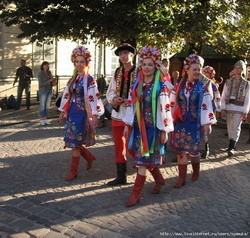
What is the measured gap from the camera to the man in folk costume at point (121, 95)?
5.05 meters

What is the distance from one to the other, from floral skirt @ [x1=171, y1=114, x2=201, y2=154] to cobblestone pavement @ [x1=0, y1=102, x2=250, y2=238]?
0.56m

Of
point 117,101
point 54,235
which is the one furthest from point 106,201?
point 117,101

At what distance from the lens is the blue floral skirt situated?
5.32m

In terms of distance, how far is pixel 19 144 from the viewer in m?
7.61

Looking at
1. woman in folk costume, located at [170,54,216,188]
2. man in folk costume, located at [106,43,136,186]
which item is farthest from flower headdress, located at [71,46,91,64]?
woman in folk costume, located at [170,54,216,188]

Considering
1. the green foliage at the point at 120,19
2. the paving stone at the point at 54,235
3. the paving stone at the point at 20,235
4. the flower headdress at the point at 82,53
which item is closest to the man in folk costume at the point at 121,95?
the flower headdress at the point at 82,53

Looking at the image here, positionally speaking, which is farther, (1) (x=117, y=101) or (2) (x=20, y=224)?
(1) (x=117, y=101)

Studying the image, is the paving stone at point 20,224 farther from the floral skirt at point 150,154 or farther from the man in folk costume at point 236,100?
the man in folk costume at point 236,100

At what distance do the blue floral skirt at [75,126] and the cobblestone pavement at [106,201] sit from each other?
59cm

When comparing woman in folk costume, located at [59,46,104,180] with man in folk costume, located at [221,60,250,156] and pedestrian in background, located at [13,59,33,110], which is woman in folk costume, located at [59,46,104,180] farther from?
pedestrian in background, located at [13,59,33,110]

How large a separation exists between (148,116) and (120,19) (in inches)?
233

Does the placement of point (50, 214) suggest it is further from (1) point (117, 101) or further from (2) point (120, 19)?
(2) point (120, 19)

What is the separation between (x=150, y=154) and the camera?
456 centimetres

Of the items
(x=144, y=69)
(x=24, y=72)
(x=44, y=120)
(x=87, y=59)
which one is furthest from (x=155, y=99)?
(x=24, y=72)
